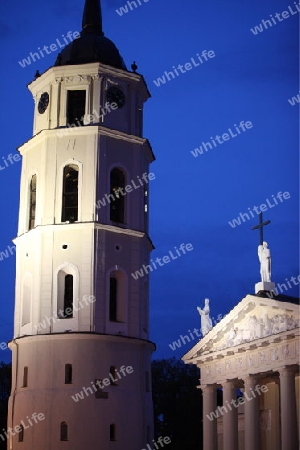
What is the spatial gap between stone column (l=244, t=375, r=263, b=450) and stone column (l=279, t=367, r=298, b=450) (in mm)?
2386

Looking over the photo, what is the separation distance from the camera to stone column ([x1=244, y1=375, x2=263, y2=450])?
116ft

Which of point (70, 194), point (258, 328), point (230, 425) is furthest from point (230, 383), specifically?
point (70, 194)

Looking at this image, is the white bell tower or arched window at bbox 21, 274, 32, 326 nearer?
the white bell tower

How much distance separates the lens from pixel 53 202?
4528 centimetres

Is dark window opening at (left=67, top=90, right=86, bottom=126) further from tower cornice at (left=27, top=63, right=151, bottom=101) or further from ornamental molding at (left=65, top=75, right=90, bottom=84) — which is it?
tower cornice at (left=27, top=63, right=151, bottom=101)

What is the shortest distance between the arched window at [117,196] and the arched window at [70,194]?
1.83 metres

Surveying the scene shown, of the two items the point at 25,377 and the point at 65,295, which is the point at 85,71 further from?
the point at 25,377

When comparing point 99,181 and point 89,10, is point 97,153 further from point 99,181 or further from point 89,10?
point 89,10

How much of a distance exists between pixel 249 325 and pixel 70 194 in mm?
13381

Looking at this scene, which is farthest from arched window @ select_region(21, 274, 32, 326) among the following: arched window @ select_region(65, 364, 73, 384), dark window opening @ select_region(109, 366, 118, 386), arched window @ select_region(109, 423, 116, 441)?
arched window @ select_region(109, 423, 116, 441)

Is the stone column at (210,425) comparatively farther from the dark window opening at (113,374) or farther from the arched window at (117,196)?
the arched window at (117,196)

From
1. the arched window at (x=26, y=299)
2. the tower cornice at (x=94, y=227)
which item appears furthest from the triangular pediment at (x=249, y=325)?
the arched window at (x=26, y=299)

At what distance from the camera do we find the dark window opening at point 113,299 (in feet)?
146

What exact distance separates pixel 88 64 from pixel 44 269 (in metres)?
10.9
